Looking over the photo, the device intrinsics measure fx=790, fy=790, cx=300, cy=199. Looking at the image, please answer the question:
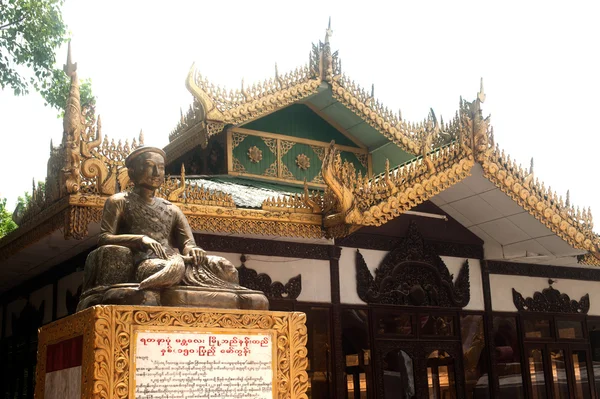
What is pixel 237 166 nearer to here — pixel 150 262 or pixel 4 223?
pixel 150 262

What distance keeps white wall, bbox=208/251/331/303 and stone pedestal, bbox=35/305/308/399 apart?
4.29 metres

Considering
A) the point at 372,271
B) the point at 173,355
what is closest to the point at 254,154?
the point at 372,271

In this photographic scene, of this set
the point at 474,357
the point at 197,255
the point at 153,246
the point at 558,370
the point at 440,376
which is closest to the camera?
the point at 153,246

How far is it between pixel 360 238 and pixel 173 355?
236 inches

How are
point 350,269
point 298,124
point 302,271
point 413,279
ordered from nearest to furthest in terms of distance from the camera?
point 302,271 → point 350,269 → point 413,279 → point 298,124

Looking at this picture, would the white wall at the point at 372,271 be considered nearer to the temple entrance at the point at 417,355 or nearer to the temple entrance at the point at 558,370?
the temple entrance at the point at 417,355

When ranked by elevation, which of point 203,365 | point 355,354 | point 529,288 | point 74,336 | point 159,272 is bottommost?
point 203,365

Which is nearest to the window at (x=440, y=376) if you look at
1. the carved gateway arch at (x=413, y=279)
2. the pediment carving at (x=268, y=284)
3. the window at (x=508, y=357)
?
the carved gateway arch at (x=413, y=279)

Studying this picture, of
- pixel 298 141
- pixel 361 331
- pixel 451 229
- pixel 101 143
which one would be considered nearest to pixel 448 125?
pixel 451 229

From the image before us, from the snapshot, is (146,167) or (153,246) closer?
(153,246)

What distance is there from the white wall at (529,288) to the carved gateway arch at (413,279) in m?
0.65

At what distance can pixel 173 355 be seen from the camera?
16.7ft

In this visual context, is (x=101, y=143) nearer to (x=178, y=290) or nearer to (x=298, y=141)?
(x=178, y=290)

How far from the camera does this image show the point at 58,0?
1184 centimetres
